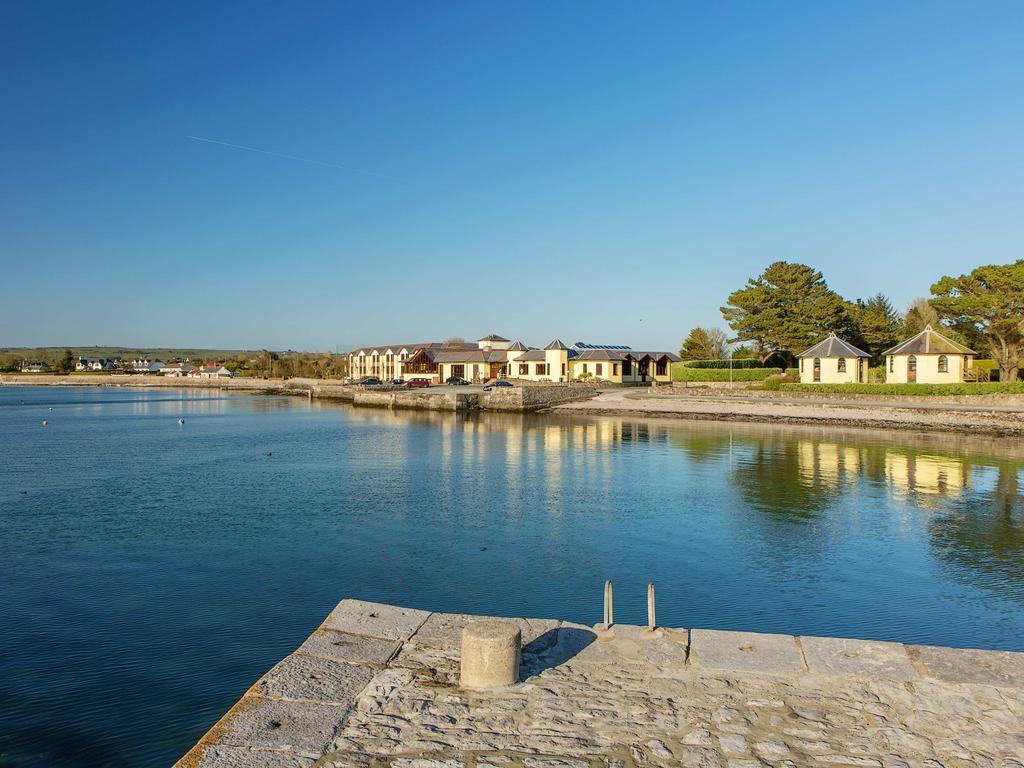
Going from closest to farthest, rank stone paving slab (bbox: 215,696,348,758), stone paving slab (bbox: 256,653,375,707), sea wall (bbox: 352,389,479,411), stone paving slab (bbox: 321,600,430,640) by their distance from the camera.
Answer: stone paving slab (bbox: 215,696,348,758)
stone paving slab (bbox: 256,653,375,707)
stone paving slab (bbox: 321,600,430,640)
sea wall (bbox: 352,389,479,411)

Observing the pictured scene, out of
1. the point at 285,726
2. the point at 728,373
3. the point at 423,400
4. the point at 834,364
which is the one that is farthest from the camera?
the point at 423,400

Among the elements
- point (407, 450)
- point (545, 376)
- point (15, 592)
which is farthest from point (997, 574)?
point (545, 376)

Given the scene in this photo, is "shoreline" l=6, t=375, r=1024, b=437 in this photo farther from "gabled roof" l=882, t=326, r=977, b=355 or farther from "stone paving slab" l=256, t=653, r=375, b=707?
"stone paving slab" l=256, t=653, r=375, b=707

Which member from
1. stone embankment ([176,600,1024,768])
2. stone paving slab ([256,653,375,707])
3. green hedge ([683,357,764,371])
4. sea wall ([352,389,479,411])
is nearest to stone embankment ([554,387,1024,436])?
green hedge ([683,357,764,371])

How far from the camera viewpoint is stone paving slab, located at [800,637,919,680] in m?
8.25

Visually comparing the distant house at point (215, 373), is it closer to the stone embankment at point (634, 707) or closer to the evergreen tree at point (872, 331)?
the evergreen tree at point (872, 331)

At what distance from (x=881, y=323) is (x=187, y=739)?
74.9 m

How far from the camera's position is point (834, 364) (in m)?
59.5

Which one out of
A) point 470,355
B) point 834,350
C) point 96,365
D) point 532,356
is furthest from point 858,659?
point 96,365

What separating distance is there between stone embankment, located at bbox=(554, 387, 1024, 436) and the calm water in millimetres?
8993

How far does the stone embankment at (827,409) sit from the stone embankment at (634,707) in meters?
39.9

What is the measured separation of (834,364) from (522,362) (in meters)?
38.4

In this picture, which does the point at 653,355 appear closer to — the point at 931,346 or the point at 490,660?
the point at 931,346

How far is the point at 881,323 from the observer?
7069 centimetres
